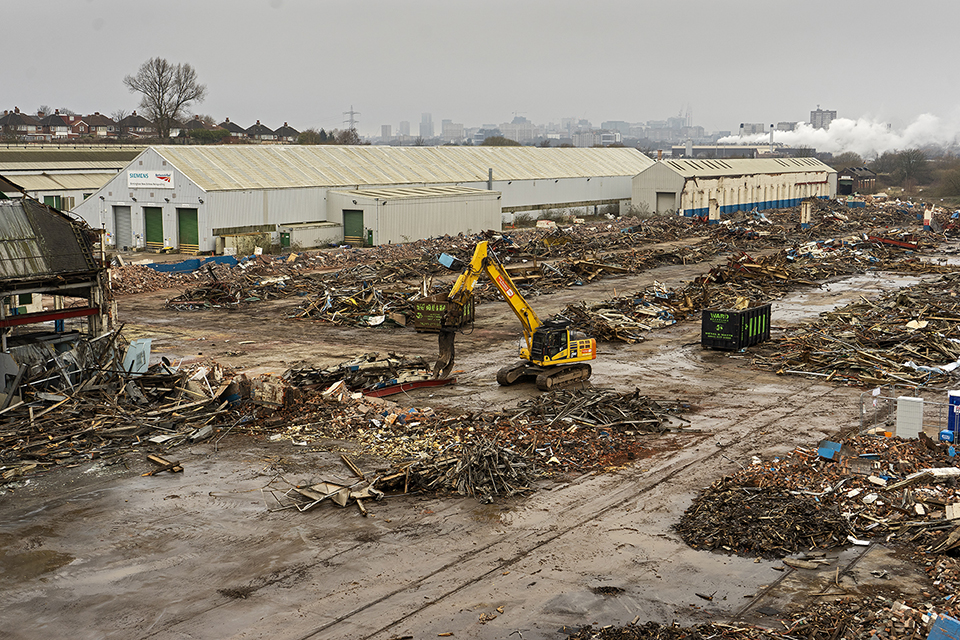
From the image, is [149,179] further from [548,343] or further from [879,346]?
[879,346]

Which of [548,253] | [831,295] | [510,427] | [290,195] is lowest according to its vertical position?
[510,427]

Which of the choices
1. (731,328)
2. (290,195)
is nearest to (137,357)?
(731,328)

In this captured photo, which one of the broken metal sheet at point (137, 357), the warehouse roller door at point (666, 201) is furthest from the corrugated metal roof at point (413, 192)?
the broken metal sheet at point (137, 357)

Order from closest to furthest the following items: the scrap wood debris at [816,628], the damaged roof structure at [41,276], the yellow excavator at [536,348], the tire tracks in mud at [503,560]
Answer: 1. the scrap wood debris at [816,628]
2. the tire tracks in mud at [503,560]
3. the damaged roof structure at [41,276]
4. the yellow excavator at [536,348]

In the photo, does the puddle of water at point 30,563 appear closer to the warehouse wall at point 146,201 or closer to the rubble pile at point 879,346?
the rubble pile at point 879,346

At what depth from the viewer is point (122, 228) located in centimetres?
5566

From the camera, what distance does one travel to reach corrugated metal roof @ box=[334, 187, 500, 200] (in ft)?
191

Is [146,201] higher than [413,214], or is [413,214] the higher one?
[146,201]

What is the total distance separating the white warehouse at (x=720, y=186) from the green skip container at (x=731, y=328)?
48.5 m

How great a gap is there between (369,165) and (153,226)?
17530mm

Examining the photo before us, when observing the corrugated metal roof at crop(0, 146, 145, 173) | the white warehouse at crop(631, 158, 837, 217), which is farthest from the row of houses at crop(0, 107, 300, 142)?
the white warehouse at crop(631, 158, 837, 217)

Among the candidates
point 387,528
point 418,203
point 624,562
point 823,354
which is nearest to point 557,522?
point 624,562

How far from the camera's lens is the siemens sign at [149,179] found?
52344mm

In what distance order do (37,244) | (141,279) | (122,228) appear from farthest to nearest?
(122,228) < (141,279) < (37,244)
